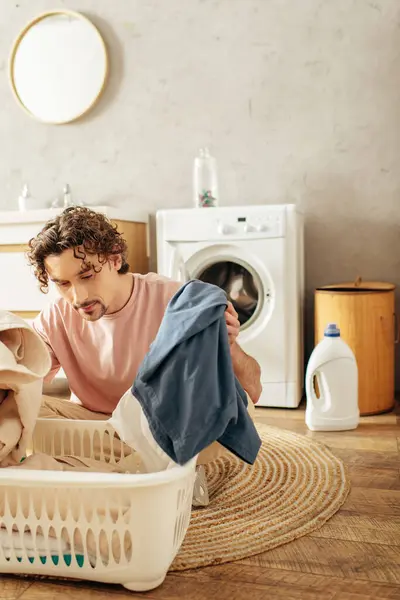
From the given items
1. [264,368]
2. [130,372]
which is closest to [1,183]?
[264,368]

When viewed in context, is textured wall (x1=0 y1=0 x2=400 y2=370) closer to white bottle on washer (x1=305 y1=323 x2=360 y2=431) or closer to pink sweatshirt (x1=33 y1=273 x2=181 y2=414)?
white bottle on washer (x1=305 y1=323 x2=360 y2=431)

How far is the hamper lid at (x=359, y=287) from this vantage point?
9.00 feet

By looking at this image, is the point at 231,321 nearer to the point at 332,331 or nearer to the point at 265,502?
the point at 265,502

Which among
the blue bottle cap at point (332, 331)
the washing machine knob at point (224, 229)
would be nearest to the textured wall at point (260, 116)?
the washing machine knob at point (224, 229)

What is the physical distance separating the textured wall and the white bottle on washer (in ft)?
2.19

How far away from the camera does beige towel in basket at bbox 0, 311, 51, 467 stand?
47.7 inches

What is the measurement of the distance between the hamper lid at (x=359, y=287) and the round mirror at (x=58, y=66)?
152 cm

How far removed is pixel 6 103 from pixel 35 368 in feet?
8.72

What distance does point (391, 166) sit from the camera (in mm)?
2967

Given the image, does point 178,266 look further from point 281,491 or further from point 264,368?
point 281,491

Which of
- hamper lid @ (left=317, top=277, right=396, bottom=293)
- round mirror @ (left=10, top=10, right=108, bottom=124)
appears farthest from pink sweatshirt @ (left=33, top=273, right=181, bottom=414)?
round mirror @ (left=10, top=10, right=108, bottom=124)

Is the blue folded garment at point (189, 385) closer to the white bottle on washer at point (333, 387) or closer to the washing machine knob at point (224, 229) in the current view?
the white bottle on washer at point (333, 387)

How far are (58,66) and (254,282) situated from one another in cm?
158

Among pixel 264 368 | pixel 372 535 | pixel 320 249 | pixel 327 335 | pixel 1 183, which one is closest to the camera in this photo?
pixel 372 535
